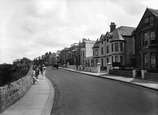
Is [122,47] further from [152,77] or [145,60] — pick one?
[152,77]

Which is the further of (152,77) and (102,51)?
(102,51)

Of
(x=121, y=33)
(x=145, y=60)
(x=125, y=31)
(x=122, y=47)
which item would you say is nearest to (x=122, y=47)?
(x=122, y=47)

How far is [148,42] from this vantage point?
25.5 m

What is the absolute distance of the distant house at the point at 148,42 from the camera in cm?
2433

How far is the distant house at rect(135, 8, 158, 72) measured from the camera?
958 inches

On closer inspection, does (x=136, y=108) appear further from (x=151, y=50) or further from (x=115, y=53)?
(x=115, y=53)

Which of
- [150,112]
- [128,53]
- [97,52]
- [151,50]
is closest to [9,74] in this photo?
[97,52]

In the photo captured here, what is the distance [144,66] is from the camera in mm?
26516

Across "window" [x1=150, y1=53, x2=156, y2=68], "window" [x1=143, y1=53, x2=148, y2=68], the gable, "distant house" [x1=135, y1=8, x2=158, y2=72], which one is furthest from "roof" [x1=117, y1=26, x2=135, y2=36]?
"window" [x1=150, y1=53, x2=156, y2=68]

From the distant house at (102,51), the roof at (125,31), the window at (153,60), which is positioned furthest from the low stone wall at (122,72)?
the distant house at (102,51)

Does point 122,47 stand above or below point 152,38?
below

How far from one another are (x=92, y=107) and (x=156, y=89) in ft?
24.5

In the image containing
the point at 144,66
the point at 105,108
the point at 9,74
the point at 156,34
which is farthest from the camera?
the point at 9,74

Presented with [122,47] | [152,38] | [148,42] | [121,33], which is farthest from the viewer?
[121,33]
